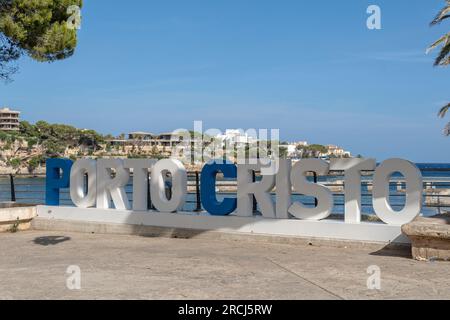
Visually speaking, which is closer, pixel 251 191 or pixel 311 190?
pixel 311 190

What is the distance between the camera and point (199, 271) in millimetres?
7605

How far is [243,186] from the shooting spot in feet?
36.8

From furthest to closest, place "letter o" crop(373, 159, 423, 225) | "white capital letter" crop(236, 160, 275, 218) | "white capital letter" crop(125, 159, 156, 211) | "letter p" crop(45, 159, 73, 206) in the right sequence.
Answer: "letter p" crop(45, 159, 73, 206), "white capital letter" crop(125, 159, 156, 211), "white capital letter" crop(236, 160, 275, 218), "letter o" crop(373, 159, 423, 225)

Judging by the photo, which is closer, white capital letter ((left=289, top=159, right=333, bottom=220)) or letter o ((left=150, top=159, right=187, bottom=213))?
white capital letter ((left=289, top=159, right=333, bottom=220))

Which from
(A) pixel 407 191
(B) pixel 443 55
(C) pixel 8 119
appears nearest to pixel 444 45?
(B) pixel 443 55

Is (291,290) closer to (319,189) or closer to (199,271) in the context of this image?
(199,271)

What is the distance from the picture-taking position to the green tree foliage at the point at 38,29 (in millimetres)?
13086

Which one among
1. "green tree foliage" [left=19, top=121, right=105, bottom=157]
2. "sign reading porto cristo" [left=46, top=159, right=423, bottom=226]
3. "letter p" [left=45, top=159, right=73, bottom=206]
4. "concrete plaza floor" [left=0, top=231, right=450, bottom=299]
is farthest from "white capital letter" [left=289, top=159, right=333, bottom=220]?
"green tree foliage" [left=19, top=121, right=105, bottom=157]

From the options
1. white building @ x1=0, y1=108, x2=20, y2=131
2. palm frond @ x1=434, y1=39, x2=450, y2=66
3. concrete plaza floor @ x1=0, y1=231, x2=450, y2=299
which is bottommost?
concrete plaza floor @ x1=0, y1=231, x2=450, y2=299

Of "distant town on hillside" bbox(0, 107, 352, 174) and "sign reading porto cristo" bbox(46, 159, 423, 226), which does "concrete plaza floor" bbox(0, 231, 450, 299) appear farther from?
"distant town on hillside" bbox(0, 107, 352, 174)

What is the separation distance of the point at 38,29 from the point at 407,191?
980cm

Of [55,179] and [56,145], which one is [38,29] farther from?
[56,145]

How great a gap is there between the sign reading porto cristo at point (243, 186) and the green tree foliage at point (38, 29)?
2954mm

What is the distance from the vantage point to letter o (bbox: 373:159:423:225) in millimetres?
9484
